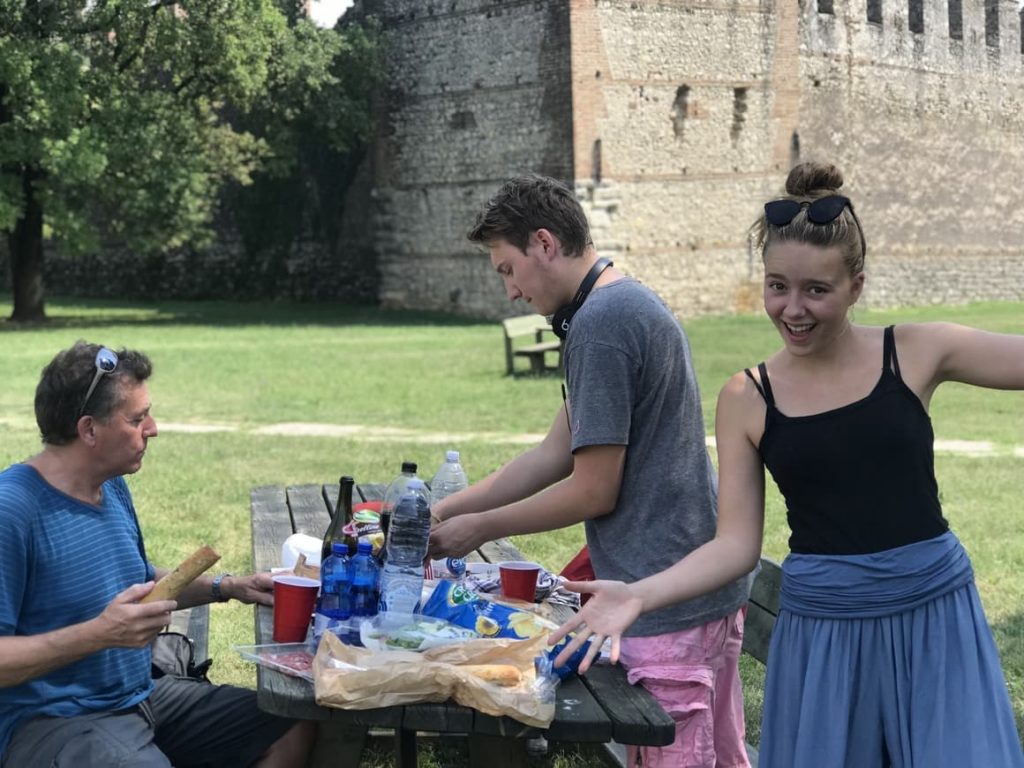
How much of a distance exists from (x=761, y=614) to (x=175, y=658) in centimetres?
177

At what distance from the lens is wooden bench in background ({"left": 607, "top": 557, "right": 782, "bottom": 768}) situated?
3.65 meters

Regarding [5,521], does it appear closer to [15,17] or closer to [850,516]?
[850,516]

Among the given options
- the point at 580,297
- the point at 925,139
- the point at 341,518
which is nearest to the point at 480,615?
the point at 341,518

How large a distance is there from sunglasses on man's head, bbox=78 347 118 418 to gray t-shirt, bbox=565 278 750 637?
3.84 feet

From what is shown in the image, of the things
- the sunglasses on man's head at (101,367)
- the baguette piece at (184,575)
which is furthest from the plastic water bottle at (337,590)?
the sunglasses on man's head at (101,367)

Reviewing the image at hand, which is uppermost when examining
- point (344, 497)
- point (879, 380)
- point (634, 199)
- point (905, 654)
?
point (634, 199)

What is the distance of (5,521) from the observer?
3016mm

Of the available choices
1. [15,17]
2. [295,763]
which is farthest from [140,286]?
[295,763]

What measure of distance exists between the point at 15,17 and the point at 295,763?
79.3ft

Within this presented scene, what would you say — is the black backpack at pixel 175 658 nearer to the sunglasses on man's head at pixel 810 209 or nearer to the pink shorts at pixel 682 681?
the pink shorts at pixel 682 681

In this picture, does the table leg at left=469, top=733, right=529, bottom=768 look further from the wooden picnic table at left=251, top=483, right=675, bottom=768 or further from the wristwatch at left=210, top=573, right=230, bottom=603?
the wristwatch at left=210, top=573, right=230, bottom=603

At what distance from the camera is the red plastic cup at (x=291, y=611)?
3.05 metres

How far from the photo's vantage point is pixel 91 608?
3189 millimetres

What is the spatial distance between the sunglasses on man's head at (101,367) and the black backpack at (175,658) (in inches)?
34.3
